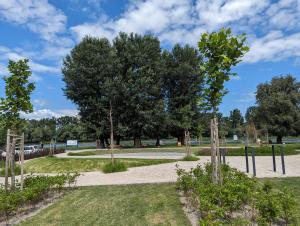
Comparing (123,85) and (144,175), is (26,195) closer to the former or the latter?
(144,175)

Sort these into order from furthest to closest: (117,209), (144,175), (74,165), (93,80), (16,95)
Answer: (93,80) → (74,165) → (144,175) → (16,95) → (117,209)

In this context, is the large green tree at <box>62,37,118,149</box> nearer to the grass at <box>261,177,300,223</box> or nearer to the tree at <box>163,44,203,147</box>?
the tree at <box>163,44,203,147</box>

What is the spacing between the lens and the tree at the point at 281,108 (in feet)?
136

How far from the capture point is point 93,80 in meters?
36.5

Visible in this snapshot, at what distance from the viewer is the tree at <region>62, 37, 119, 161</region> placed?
117ft

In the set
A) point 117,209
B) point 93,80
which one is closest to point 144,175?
point 117,209

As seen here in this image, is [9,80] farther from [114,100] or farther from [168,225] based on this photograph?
[114,100]

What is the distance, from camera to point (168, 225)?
5.44 m

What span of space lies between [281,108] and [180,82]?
14.4 m

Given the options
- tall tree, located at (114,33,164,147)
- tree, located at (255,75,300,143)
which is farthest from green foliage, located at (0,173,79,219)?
tree, located at (255,75,300,143)

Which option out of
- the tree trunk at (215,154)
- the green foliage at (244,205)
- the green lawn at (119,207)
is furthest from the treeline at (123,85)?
the green foliage at (244,205)

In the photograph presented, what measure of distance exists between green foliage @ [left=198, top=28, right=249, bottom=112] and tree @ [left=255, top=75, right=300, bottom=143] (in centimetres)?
3764

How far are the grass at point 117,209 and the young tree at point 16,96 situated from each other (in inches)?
92.5

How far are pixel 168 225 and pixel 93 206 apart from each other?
2.45 metres
